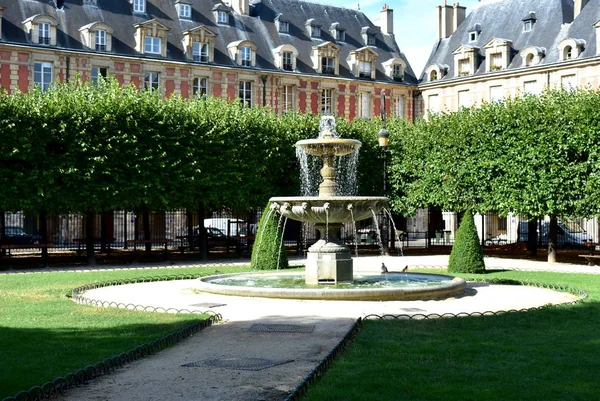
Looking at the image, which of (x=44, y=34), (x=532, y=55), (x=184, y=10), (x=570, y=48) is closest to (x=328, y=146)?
(x=44, y=34)

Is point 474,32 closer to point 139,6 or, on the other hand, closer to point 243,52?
point 243,52

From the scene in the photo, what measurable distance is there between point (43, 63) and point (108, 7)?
15.6 ft

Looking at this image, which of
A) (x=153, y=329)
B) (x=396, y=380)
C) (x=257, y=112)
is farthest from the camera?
(x=257, y=112)

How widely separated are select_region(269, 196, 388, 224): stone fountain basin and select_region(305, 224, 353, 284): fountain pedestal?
49 centimetres

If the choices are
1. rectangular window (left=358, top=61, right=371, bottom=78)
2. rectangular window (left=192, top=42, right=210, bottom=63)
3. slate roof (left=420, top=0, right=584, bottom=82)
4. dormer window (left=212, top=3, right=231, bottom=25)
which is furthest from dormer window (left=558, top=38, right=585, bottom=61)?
rectangular window (left=192, top=42, right=210, bottom=63)

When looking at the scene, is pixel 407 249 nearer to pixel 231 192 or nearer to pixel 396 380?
pixel 231 192

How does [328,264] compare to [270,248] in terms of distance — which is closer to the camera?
[328,264]

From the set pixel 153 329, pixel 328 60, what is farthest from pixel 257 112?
pixel 153 329

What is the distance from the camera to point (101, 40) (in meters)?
37.4

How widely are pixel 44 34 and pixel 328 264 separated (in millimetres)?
25724

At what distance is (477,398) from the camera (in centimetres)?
662

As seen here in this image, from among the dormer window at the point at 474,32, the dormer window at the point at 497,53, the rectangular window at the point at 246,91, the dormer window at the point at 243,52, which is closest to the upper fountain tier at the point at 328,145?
the rectangular window at the point at 246,91

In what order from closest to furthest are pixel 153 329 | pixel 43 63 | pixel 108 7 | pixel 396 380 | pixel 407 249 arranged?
pixel 396 380 → pixel 153 329 → pixel 407 249 → pixel 43 63 → pixel 108 7

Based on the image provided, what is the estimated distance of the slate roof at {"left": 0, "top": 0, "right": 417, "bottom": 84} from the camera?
36.7m
